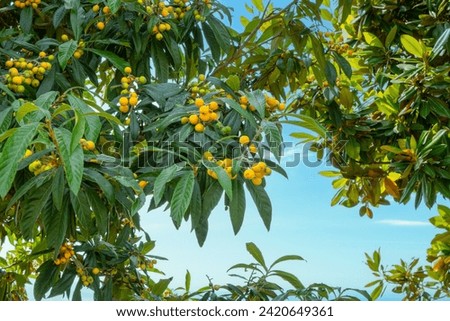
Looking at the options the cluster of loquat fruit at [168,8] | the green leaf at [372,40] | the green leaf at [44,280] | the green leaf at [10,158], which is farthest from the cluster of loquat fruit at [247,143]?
the green leaf at [372,40]

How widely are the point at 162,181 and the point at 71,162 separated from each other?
18 cm

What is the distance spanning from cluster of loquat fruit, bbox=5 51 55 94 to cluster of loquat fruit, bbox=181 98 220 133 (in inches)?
21.2

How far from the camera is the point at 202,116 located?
123cm

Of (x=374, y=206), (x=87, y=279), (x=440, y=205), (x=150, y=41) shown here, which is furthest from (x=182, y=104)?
(x=374, y=206)

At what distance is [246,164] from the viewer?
1.18m

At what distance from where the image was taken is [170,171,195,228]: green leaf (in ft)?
3.39

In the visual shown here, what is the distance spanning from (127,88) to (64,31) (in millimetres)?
649

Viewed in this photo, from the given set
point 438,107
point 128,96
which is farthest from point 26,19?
point 438,107

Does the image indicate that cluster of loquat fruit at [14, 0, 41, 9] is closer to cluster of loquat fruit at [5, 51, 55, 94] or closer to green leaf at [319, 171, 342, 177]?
cluster of loquat fruit at [5, 51, 55, 94]

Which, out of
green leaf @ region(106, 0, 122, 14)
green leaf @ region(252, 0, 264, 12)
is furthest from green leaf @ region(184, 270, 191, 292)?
green leaf @ region(252, 0, 264, 12)

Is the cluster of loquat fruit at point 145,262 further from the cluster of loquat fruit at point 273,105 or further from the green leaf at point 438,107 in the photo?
the green leaf at point 438,107

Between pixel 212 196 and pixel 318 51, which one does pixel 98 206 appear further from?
pixel 318 51

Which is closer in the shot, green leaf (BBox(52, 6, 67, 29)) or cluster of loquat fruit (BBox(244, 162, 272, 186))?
cluster of loquat fruit (BBox(244, 162, 272, 186))

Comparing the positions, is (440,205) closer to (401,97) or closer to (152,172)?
(401,97)
